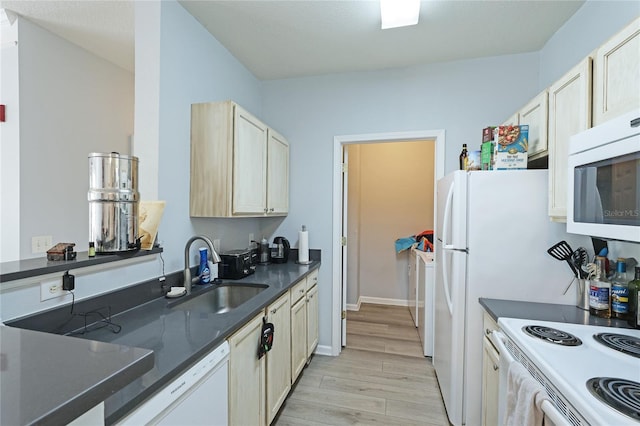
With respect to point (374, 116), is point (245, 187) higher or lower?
lower

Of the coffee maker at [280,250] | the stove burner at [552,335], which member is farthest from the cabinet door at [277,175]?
the stove burner at [552,335]

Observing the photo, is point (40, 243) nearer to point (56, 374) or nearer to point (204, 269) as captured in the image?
point (204, 269)

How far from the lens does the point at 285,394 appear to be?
203 centimetres

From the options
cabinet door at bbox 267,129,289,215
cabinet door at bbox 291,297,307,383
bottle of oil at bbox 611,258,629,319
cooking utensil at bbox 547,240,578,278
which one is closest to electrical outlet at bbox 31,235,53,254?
cabinet door at bbox 267,129,289,215

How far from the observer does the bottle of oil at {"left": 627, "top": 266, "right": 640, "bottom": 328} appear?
136cm

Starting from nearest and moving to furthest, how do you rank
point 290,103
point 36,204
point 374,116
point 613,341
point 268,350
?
1. point 613,341
2. point 268,350
3. point 36,204
4. point 374,116
5. point 290,103

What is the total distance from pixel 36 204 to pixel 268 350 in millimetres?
2205

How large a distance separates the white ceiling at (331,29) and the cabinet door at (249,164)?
27.7 inches

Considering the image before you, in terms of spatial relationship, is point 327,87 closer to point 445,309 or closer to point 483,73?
point 483,73

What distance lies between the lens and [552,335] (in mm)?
1237

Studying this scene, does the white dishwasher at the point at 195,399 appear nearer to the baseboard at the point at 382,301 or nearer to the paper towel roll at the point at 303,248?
the paper towel roll at the point at 303,248

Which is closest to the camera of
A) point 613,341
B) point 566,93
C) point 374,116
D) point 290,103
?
point 613,341

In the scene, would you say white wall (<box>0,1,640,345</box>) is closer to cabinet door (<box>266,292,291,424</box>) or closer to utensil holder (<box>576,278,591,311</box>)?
utensil holder (<box>576,278,591,311</box>)

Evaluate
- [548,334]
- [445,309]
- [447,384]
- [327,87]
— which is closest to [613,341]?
[548,334]
